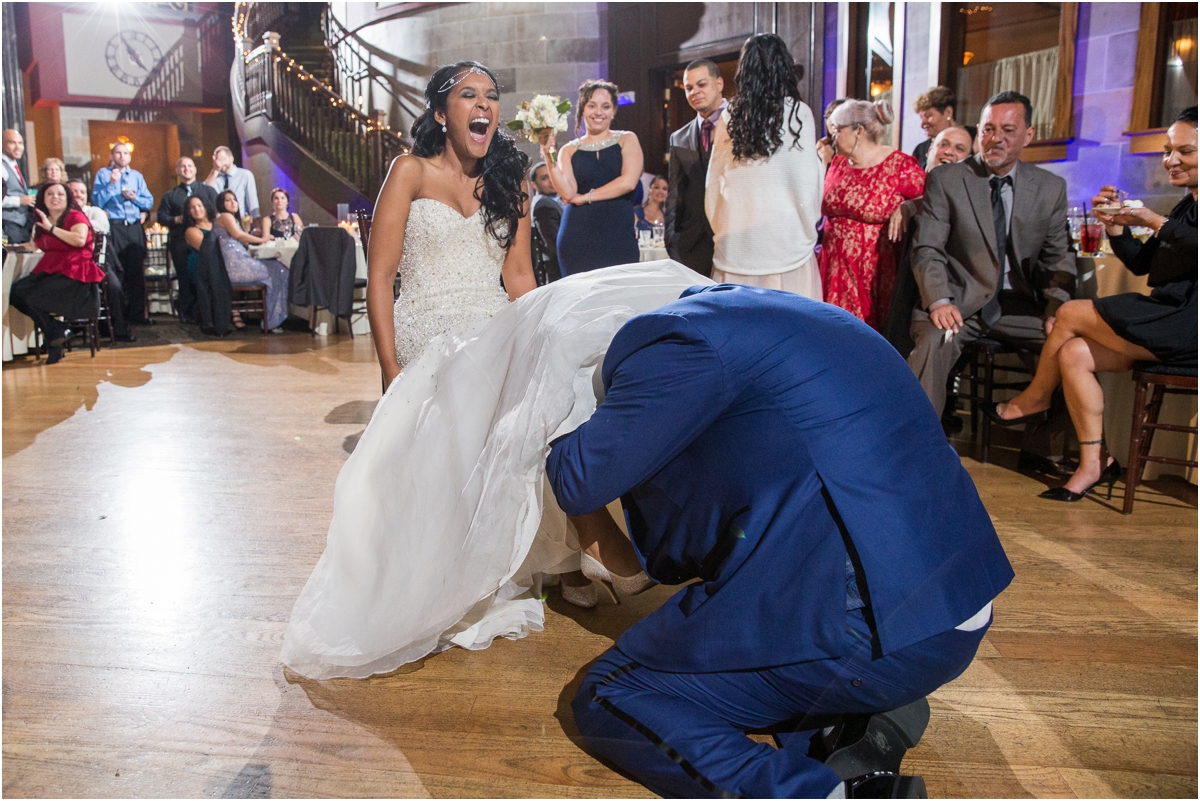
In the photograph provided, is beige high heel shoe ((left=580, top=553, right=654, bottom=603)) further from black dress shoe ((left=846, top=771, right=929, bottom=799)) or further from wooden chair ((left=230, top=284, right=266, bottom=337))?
wooden chair ((left=230, top=284, right=266, bottom=337))

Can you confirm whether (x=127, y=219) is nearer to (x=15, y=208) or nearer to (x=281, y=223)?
(x=281, y=223)

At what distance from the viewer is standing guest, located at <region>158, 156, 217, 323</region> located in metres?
8.02

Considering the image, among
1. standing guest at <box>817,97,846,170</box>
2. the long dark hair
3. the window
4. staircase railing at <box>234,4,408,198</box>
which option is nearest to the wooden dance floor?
standing guest at <box>817,97,846,170</box>

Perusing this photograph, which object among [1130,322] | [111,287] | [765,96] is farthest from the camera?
[111,287]

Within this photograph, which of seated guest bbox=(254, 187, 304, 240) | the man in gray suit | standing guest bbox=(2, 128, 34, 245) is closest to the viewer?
the man in gray suit

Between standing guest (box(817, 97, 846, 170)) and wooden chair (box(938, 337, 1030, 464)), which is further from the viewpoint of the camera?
standing guest (box(817, 97, 846, 170))

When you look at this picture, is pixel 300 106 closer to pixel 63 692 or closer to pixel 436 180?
pixel 436 180

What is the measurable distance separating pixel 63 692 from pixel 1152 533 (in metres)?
2.91

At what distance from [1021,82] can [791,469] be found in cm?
634

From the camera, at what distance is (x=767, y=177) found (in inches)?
130

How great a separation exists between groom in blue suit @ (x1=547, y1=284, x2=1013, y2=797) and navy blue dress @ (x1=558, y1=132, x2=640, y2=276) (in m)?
2.99

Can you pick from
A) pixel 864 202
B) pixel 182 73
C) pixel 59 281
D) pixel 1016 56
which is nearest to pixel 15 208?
pixel 59 281

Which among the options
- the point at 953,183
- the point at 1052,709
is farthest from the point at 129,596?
the point at 953,183

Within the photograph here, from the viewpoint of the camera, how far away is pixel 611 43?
998cm
